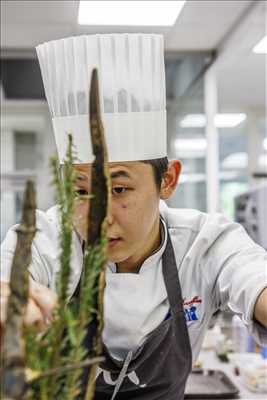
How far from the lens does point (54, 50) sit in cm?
93

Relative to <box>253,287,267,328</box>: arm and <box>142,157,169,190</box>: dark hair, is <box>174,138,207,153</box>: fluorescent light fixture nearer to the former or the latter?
<box>142,157,169,190</box>: dark hair

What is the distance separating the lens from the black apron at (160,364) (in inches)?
45.9

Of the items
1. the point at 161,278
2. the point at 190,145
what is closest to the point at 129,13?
the point at 190,145

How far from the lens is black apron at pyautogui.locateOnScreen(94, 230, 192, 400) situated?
1.17 m

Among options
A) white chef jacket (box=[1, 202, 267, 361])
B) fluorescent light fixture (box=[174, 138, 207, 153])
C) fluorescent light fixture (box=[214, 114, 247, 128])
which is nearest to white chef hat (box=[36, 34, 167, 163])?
white chef jacket (box=[1, 202, 267, 361])

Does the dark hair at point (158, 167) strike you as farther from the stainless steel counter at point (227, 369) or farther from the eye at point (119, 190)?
the stainless steel counter at point (227, 369)

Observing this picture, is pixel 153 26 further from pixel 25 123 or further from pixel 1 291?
pixel 1 291

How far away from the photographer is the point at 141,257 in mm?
1257

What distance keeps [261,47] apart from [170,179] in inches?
103

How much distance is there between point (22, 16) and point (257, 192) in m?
1.57

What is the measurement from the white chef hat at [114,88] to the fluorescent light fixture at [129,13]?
5.99ft

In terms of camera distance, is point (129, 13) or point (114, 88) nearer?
point (114, 88)

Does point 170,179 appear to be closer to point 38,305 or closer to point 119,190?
point 119,190

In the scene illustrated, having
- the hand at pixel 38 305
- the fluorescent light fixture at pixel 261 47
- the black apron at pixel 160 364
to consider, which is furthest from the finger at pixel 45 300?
the fluorescent light fixture at pixel 261 47
